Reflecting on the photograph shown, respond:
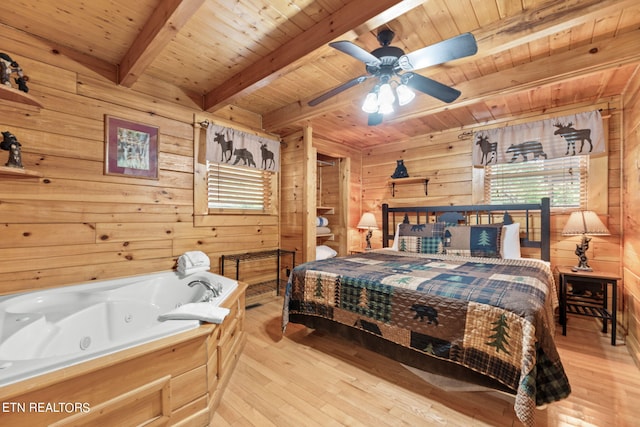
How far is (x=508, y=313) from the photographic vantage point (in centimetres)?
141

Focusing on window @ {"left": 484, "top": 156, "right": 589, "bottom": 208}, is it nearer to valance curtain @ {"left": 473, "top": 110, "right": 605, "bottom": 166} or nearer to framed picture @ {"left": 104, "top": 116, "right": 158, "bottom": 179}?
valance curtain @ {"left": 473, "top": 110, "right": 605, "bottom": 166}

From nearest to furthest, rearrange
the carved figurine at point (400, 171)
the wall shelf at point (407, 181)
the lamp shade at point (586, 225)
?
the lamp shade at point (586, 225), the wall shelf at point (407, 181), the carved figurine at point (400, 171)

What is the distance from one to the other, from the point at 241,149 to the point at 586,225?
11.9 feet

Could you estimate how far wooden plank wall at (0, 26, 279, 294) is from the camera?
1.95 metres

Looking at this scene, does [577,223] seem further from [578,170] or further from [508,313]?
[508,313]

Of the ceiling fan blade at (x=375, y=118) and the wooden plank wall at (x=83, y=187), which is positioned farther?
the ceiling fan blade at (x=375, y=118)

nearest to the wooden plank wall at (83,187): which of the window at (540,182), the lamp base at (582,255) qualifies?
the window at (540,182)

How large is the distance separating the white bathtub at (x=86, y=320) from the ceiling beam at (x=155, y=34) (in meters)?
1.72

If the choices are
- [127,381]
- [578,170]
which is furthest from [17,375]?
[578,170]

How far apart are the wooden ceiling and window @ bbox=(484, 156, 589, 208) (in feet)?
2.20

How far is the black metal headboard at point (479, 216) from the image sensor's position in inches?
114

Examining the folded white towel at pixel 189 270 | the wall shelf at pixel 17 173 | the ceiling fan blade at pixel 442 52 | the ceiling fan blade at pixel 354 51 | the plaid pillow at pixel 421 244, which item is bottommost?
the folded white towel at pixel 189 270

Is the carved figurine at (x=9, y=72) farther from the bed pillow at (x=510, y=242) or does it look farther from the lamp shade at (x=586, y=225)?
the lamp shade at (x=586, y=225)

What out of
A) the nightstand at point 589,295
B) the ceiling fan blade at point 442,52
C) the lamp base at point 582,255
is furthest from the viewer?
the lamp base at point 582,255
